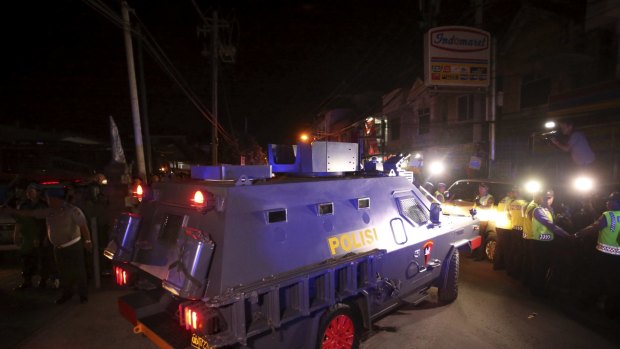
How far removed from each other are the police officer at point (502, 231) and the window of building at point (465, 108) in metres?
11.1

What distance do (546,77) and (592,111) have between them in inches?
165

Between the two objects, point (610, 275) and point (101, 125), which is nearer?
point (610, 275)

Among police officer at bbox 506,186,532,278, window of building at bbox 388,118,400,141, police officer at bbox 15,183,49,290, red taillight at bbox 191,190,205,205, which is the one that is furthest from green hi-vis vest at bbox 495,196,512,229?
window of building at bbox 388,118,400,141

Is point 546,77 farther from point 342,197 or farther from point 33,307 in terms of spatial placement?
point 33,307

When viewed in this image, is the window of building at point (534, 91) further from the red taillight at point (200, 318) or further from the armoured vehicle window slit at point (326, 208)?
the red taillight at point (200, 318)

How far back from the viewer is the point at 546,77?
14.1 meters

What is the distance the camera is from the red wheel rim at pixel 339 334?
362cm

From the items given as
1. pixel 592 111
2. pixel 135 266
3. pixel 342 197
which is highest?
pixel 592 111

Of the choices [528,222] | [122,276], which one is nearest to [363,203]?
[122,276]

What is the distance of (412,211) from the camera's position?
16.9ft

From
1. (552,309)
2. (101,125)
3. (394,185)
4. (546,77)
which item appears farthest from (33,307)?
(101,125)

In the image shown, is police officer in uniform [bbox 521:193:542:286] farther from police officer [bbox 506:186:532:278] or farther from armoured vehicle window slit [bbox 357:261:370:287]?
armoured vehicle window slit [bbox 357:261:370:287]

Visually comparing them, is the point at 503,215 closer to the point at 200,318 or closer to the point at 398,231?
the point at 398,231

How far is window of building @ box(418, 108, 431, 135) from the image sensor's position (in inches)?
808
